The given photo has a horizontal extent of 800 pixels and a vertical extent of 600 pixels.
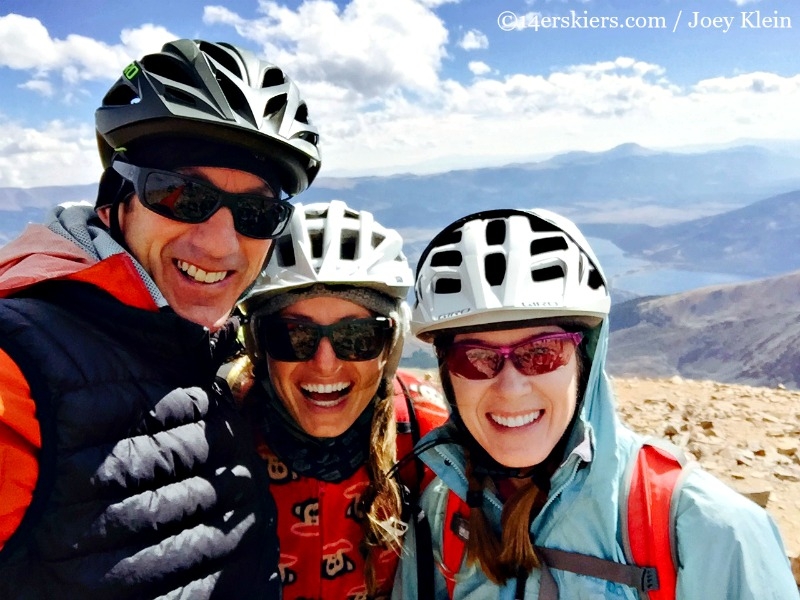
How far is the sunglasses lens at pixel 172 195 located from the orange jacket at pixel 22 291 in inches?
16.1

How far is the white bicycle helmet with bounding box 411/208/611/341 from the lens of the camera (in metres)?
2.80

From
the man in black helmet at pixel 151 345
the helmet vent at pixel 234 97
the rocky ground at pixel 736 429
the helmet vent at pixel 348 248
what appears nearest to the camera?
the man in black helmet at pixel 151 345

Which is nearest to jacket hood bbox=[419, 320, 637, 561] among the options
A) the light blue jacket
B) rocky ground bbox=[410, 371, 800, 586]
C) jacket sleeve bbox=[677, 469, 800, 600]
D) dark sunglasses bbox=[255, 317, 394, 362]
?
the light blue jacket

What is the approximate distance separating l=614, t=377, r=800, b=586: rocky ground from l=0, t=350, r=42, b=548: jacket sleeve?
599 centimetres

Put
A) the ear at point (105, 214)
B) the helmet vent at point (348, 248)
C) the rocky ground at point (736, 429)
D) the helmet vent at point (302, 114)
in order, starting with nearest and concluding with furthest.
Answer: the ear at point (105, 214), the helmet vent at point (302, 114), the helmet vent at point (348, 248), the rocky ground at point (736, 429)

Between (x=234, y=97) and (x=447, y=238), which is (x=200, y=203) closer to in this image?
(x=234, y=97)

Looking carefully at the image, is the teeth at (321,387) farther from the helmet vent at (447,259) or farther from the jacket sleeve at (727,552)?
the jacket sleeve at (727,552)

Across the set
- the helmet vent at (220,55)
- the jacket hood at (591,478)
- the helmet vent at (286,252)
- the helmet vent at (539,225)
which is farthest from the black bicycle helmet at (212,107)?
the jacket hood at (591,478)

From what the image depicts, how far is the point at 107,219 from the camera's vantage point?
2832 millimetres

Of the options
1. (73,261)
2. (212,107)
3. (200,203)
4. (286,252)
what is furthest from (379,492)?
(212,107)

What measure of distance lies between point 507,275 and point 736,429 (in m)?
8.63

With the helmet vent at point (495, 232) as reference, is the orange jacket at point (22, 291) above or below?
below

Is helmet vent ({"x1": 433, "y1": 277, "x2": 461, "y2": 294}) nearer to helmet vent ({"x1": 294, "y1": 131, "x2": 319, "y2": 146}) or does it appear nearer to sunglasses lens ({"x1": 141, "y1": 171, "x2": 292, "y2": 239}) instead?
sunglasses lens ({"x1": 141, "y1": 171, "x2": 292, "y2": 239})

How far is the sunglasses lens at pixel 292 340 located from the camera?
3.41 meters
